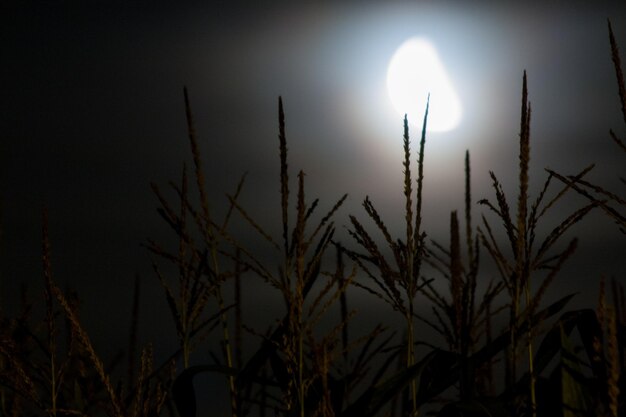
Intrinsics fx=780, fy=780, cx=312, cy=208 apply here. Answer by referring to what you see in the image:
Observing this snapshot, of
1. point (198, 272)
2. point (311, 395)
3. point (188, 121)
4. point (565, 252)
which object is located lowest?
point (311, 395)

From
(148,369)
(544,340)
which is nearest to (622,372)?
(544,340)

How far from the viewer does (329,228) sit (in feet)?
4.69

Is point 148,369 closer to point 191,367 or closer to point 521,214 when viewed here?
point 191,367

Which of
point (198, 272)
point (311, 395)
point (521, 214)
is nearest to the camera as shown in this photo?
point (521, 214)

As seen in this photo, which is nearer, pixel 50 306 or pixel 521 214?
pixel 521 214

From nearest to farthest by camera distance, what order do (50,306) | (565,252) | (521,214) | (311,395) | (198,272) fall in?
(521,214), (565,252), (50,306), (311,395), (198,272)

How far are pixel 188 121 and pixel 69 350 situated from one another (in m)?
0.52

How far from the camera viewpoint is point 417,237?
53.6 inches

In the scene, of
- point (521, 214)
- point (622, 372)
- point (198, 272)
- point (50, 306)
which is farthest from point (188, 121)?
point (622, 372)

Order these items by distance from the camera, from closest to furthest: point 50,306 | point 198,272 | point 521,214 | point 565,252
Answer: point 521,214, point 565,252, point 50,306, point 198,272

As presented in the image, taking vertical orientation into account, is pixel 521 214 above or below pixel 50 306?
above

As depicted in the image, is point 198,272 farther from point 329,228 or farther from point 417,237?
point 417,237

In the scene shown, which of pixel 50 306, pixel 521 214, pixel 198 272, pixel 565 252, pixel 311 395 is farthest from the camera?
pixel 198 272

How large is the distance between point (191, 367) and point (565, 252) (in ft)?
2.75
